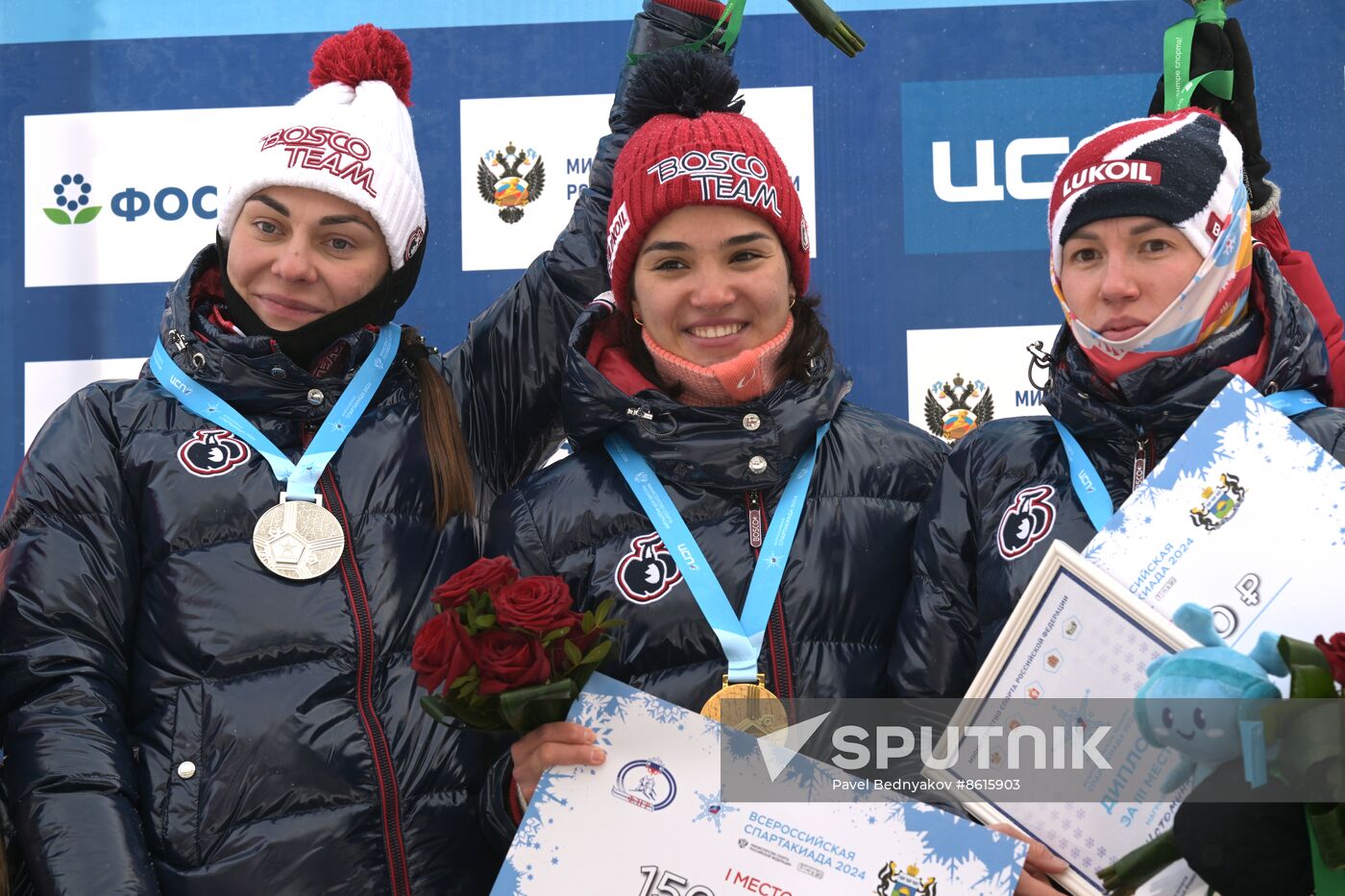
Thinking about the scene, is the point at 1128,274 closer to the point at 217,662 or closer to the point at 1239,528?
the point at 1239,528

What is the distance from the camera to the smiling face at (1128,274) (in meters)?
2.11

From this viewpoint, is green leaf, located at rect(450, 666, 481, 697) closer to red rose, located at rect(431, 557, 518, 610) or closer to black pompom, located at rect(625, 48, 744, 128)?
red rose, located at rect(431, 557, 518, 610)

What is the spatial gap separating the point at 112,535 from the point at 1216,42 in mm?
2141

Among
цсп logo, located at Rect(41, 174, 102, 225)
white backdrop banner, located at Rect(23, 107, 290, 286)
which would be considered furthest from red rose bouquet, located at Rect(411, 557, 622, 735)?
цсп logo, located at Rect(41, 174, 102, 225)

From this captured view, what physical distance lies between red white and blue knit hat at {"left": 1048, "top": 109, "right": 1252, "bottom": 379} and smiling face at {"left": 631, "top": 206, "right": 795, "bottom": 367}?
1.53 ft

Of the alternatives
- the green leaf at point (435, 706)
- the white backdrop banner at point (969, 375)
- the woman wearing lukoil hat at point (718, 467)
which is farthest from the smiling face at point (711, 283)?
the white backdrop banner at point (969, 375)

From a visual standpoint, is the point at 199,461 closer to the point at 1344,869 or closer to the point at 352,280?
the point at 352,280

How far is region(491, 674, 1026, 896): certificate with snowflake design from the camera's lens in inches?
72.6

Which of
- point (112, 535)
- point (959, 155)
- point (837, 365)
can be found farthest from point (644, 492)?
point (959, 155)

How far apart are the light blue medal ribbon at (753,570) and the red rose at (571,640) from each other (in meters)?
0.29

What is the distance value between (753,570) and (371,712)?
63 cm

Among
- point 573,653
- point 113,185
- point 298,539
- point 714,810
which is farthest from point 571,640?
point 113,185

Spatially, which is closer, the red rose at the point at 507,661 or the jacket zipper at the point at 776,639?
the red rose at the point at 507,661

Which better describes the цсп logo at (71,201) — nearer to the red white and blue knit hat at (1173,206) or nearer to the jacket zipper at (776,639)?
the jacket zipper at (776,639)
